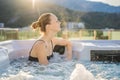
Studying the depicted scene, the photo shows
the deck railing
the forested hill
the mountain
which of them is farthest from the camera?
the mountain

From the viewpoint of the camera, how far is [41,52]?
3441 mm

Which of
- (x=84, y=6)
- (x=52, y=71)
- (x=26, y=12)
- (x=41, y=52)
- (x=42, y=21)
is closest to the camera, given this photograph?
(x=52, y=71)

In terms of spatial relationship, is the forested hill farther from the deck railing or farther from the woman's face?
the woman's face

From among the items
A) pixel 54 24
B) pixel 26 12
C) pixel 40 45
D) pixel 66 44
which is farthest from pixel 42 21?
pixel 26 12

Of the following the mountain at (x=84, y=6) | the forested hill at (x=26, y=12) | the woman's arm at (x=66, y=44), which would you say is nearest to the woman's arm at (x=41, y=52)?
the woman's arm at (x=66, y=44)

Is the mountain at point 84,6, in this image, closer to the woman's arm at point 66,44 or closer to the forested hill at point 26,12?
the forested hill at point 26,12

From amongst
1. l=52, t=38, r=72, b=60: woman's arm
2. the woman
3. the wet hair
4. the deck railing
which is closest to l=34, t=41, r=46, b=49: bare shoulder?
the woman

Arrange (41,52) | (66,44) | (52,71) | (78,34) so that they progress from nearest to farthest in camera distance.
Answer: (52,71) → (41,52) → (66,44) → (78,34)

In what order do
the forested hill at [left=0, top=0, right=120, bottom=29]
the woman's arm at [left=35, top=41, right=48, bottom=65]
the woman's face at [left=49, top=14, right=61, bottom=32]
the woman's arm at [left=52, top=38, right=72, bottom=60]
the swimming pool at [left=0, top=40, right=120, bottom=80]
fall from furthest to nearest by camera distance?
the forested hill at [left=0, top=0, right=120, bottom=29] → the woman's arm at [left=52, top=38, right=72, bottom=60] → the woman's face at [left=49, top=14, right=61, bottom=32] → the woman's arm at [left=35, top=41, right=48, bottom=65] → the swimming pool at [left=0, top=40, right=120, bottom=80]

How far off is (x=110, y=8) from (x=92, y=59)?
445 ft

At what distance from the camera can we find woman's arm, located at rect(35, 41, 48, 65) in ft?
11.3

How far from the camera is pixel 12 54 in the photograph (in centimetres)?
443

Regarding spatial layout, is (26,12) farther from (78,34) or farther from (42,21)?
(42,21)

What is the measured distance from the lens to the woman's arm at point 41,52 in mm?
3452
